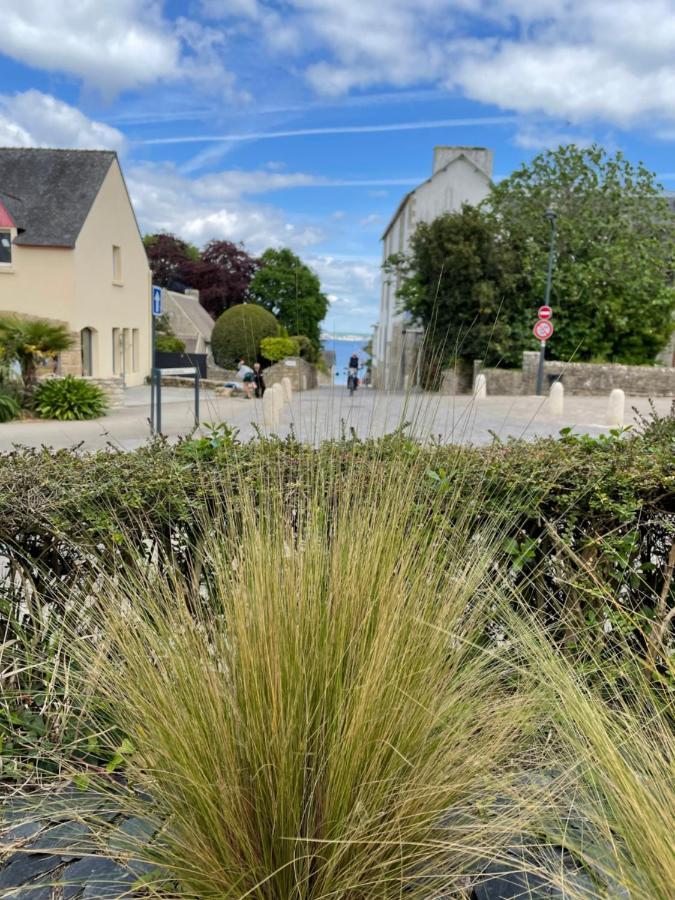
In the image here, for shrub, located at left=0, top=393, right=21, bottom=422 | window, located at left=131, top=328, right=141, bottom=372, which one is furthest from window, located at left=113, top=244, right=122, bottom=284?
shrub, located at left=0, top=393, right=21, bottom=422

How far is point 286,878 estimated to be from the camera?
1.44 metres

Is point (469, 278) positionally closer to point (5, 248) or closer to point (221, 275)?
point (5, 248)

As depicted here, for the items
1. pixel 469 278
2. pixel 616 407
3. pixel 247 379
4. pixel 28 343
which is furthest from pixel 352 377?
pixel 469 278

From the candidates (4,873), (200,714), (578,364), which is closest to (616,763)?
(200,714)

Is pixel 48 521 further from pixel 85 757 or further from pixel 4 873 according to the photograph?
pixel 4 873

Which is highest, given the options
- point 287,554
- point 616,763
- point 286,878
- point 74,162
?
point 74,162

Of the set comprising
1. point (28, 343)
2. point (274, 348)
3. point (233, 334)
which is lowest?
point (28, 343)

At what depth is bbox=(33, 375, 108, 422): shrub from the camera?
50.2 feet

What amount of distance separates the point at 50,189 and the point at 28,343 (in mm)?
11046

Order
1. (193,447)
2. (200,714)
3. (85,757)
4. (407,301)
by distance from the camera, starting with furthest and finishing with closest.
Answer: (407,301), (193,447), (85,757), (200,714)

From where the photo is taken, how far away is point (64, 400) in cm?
1541

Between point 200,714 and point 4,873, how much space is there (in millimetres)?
768

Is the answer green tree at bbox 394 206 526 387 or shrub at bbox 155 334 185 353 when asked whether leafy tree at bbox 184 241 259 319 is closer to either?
shrub at bbox 155 334 185 353

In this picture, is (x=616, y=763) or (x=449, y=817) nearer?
(x=616, y=763)
